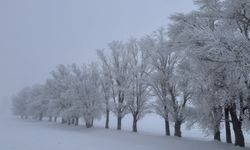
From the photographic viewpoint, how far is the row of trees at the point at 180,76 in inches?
485

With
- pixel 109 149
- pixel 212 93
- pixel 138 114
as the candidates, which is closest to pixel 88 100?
pixel 138 114

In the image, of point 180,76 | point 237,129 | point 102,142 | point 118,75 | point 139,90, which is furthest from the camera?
point 118,75

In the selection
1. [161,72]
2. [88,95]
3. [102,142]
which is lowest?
[102,142]

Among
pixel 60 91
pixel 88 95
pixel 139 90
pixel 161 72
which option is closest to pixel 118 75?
pixel 139 90

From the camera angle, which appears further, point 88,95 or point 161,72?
point 88,95

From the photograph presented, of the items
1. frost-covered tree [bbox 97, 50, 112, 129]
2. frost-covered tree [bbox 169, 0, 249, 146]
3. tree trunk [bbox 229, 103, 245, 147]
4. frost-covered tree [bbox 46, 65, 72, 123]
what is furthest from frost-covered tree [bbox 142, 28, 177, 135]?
frost-covered tree [bbox 46, 65, 72, 123]

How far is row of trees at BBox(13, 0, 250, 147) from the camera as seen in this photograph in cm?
1232

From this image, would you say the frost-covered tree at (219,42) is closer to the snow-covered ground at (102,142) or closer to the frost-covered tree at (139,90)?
the snow-covered ground at (102,142)

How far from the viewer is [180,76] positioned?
1988 cm

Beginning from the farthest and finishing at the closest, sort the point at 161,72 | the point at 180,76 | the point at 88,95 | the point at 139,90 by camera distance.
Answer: the point at 88,95, the point at 139,90, the point at 161,72, the point at 180,76

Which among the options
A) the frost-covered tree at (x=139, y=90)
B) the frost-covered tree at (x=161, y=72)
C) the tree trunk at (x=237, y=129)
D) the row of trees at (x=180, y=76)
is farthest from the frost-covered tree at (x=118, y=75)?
the tree trunk at (x=237, y=129)

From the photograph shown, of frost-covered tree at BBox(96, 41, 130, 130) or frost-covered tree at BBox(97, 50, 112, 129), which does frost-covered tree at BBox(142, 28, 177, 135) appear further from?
frost-covered tree at BBox(97, 50, 112, 129)

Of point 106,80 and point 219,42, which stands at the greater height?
point 106,80

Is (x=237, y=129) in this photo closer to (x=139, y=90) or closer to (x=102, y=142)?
(x=102, y=142)
